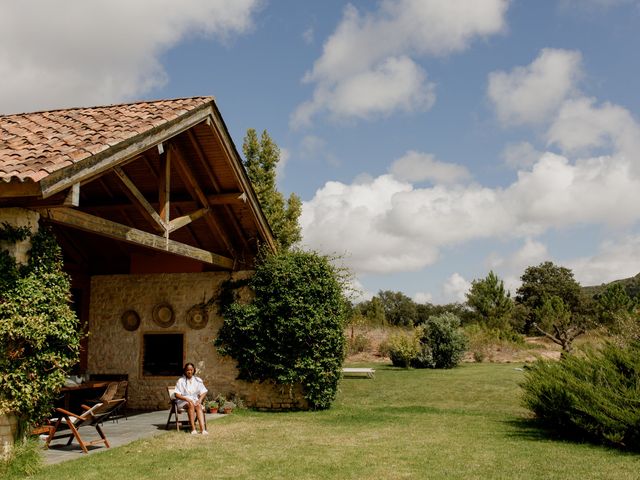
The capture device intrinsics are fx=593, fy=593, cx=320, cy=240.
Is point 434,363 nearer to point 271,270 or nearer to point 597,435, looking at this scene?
point 271,270

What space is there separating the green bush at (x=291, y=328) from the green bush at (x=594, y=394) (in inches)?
157

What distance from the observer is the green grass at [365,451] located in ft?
21.1

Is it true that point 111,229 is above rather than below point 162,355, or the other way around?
above

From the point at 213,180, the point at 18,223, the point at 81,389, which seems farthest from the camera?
the point at 213,180

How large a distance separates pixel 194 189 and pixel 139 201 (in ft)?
7.33

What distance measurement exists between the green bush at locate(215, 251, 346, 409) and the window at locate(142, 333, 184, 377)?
1.01 m

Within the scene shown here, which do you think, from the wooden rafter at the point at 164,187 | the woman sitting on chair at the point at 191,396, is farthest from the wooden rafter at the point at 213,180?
the woman sitting on chair at the point at 191,396

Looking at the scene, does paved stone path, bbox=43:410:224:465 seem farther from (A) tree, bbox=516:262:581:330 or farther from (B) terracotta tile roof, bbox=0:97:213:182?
(A) tree, bbox=516:262:581:330

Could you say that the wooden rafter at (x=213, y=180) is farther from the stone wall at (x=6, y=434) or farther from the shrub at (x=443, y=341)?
the shrub at (x=443, y=341)

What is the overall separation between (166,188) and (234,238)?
3.87 m

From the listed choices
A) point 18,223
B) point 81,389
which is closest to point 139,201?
point 18,223

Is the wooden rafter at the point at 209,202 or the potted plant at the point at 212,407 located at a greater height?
the wooden rafter at the point at 209,202

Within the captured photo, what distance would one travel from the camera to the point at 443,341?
856 inches

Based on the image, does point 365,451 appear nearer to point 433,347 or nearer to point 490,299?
point 433,347
